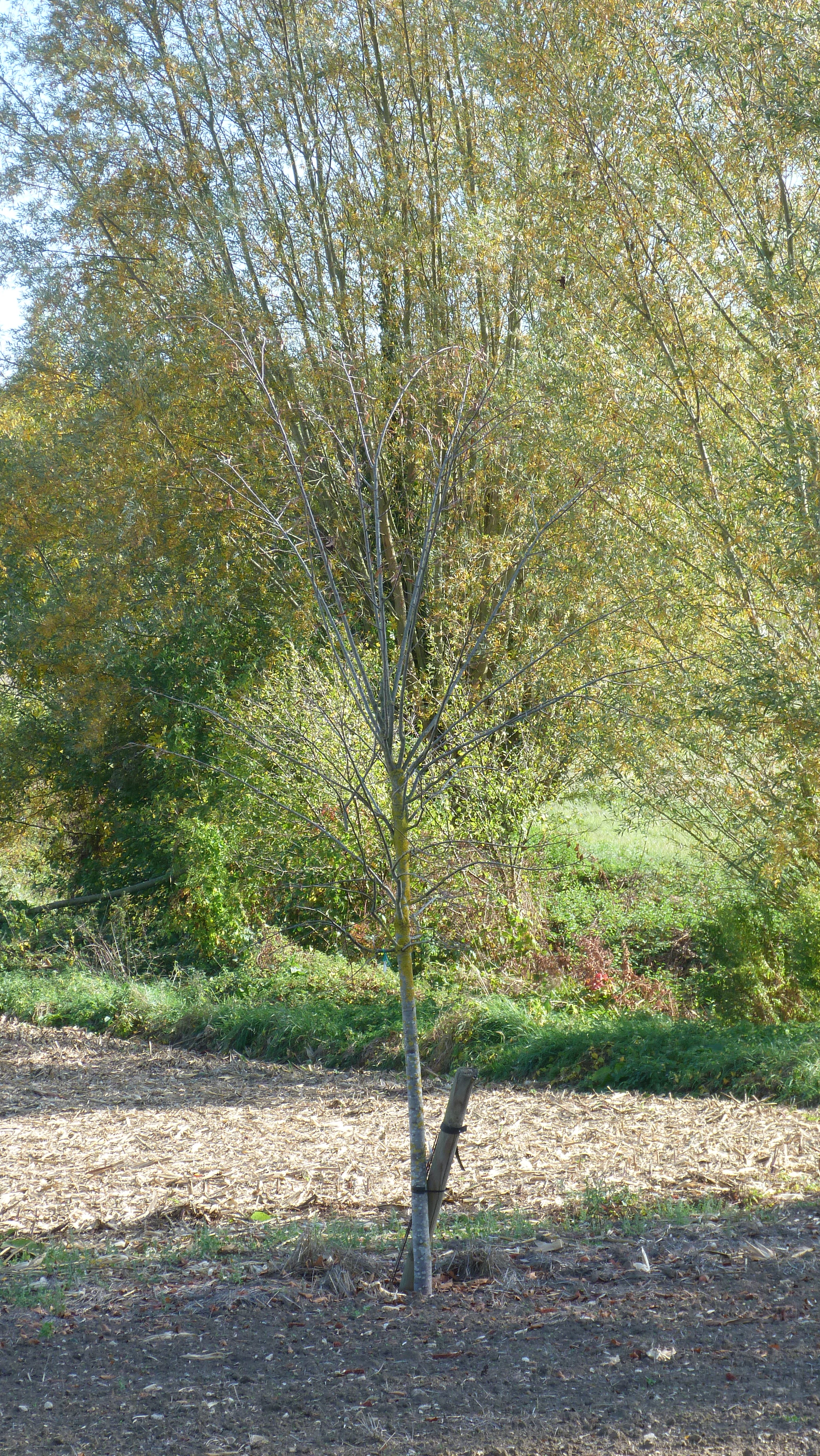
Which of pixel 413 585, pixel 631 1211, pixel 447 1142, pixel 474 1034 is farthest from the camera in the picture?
pixel 474 1034

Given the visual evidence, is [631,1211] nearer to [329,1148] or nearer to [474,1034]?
[329,1148]

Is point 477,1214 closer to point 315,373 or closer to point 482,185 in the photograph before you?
point 315,373

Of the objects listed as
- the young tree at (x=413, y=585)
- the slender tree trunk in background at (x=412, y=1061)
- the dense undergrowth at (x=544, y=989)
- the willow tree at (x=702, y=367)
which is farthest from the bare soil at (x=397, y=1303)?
the willow tree at (x=702, y=367)

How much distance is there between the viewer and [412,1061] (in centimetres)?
323

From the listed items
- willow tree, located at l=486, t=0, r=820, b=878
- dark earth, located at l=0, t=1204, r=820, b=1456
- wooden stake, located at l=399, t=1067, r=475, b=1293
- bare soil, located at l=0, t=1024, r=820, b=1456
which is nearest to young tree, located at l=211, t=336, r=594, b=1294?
willow tree, located at l=486, t=0, r=820, b=878

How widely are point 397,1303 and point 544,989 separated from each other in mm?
4413

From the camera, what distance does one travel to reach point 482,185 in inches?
343

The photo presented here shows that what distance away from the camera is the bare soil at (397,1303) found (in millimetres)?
2496

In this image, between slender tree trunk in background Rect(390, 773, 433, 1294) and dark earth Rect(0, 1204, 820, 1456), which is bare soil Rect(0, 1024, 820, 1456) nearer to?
dark earth Rect(0, 1204, 820, 1456)

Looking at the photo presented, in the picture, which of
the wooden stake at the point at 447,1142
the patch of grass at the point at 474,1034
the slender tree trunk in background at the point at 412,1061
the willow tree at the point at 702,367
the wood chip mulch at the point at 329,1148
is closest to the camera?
the slender tree trunk in background at the point at 412,1061

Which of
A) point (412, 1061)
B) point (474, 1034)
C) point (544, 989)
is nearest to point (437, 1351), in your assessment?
point (412, 1061)

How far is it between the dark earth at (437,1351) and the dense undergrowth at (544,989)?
205 cm

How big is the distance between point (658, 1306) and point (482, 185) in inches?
320

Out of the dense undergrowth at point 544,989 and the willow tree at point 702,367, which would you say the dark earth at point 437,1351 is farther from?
the willow tree at point 702,367
